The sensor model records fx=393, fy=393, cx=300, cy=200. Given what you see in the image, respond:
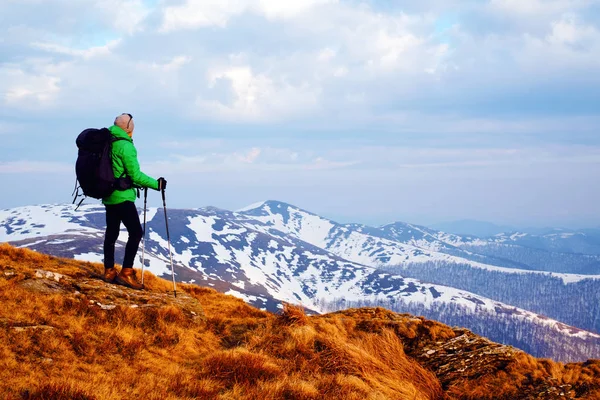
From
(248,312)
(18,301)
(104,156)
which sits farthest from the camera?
(248,312)

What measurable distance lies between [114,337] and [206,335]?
2.72 meters

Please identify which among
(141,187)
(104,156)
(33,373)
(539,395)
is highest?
(104,156)

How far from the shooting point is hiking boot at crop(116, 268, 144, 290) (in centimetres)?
1238

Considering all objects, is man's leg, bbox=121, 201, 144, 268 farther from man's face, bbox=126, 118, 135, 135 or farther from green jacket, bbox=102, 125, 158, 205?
man's face, bbox=126, 118, 135, 135

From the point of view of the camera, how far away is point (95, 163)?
10781 mm

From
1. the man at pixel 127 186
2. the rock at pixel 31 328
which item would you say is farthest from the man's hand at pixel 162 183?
the rock at pixel 31 328

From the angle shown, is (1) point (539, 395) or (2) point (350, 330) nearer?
(1) point (539, 395)

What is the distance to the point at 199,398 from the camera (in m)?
6.70

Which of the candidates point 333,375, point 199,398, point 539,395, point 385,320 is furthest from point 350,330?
point 199,398

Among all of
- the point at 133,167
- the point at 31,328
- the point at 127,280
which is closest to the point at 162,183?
the point at 133,167

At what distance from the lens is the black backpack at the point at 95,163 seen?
423 inches

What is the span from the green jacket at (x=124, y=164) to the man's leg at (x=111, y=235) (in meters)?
0.31

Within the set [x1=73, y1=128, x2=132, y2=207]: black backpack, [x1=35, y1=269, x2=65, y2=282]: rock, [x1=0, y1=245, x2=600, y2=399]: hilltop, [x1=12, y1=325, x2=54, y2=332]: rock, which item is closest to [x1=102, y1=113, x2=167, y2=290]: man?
[x1=73, y1=128, x2=132, y2=207]: black backpack

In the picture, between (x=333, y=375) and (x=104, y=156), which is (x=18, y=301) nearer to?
(x=104, y=156)
